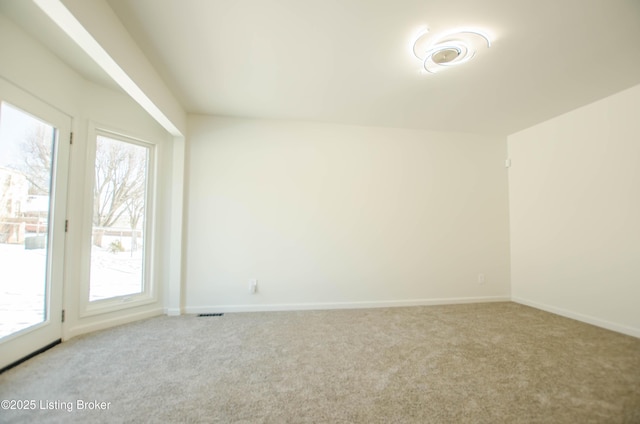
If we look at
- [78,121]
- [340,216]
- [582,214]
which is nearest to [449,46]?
[340,216]

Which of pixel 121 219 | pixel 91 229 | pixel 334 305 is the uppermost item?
pixel 121 219

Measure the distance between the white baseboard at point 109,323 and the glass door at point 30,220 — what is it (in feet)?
0.35

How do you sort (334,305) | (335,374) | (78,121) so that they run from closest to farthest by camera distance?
(335,374) < (78,121) < (334,305)

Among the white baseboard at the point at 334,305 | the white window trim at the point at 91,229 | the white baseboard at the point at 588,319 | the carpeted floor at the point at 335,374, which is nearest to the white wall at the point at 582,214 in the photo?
the white baseboard at the point at 588,319

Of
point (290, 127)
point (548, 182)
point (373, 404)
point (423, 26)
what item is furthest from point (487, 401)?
point (290, 127)

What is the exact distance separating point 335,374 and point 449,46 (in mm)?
2581

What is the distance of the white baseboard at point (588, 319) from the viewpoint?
2.51m

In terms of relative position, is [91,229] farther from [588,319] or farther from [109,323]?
[588,319]

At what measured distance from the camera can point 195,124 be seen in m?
3.20

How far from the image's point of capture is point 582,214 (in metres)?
2.92

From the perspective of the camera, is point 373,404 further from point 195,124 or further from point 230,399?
point 195,124

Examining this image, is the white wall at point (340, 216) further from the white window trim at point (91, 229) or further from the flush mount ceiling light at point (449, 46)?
the flush mount ceiling light at point (449, 46)

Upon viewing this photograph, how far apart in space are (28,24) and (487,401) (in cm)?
402

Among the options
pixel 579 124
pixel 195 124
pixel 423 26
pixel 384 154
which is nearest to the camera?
pixel 423 26
